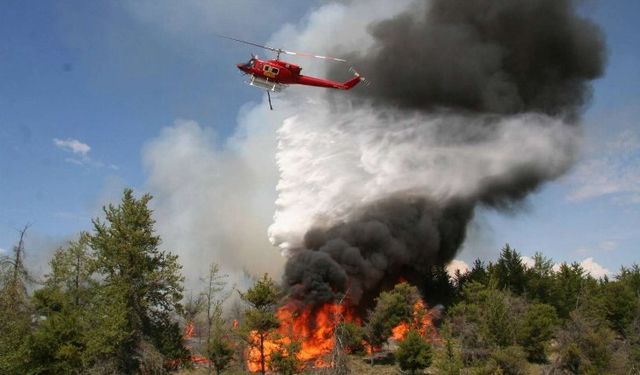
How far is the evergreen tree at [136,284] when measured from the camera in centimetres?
3578

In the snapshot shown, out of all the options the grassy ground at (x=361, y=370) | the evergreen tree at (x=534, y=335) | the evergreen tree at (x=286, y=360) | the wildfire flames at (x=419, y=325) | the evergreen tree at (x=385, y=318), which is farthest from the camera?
the wildfire flames at (x=419, y=325)

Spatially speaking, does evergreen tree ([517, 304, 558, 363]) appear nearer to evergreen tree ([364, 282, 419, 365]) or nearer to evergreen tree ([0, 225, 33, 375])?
evergreen tree ([364, 282, 419, 365])

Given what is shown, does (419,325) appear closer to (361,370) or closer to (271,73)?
(361,370)

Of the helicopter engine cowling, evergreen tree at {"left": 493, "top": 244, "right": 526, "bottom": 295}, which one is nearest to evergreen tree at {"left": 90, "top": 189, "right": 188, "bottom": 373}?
the helicopter engine cowling

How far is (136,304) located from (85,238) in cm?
1058

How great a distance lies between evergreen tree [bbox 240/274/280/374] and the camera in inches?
1501

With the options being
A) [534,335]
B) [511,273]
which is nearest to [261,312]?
[534,335]

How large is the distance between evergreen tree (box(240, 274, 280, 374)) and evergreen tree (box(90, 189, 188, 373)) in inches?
209

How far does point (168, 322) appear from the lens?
38.2 metres

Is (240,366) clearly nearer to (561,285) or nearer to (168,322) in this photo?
(168,322)

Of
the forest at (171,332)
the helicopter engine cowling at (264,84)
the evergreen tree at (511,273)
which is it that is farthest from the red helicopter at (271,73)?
the evergreen tree at (511,273)

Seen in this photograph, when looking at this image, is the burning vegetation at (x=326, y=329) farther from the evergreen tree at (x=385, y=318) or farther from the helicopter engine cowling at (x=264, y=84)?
the helicopter engine cowling at (x=264, y=84)

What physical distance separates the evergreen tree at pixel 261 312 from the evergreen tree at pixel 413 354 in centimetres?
1054

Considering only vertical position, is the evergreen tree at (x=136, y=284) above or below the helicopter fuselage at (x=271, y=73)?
below
